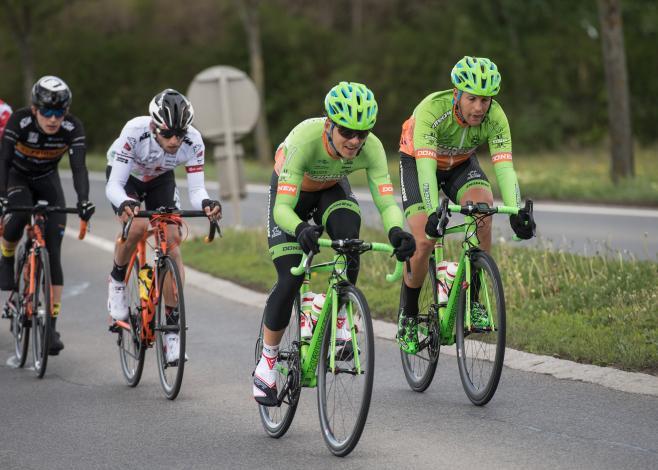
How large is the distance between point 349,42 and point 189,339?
134ft

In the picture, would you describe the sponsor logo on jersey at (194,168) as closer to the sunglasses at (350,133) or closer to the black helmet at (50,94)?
the black helmet at (50,94)

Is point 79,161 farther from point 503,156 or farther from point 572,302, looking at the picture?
point 572,302

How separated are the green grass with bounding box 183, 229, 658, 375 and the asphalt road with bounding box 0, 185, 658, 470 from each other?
567mm

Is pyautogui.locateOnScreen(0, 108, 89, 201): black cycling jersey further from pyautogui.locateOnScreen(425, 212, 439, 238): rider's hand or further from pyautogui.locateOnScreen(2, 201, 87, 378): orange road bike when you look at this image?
pyautogui.locateOnScreen(425, 212, 439, 238): rider's hand

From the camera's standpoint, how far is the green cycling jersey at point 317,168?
6.65 m

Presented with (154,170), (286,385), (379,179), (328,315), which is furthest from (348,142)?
(154,170)

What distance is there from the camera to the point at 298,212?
7.20 meters

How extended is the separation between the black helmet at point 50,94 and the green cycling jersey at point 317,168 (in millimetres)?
2674

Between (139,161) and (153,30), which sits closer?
(139,161)

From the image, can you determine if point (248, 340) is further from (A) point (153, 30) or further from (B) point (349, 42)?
(A) point (153, 30)

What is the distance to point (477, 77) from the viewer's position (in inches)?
296

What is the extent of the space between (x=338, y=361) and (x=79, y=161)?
358cm

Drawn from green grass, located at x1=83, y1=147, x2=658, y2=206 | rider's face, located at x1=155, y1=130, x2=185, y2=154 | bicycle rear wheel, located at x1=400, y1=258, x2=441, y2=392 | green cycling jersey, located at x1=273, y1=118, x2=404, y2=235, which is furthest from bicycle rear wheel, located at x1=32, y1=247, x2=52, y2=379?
green grass, located at x1=83, y1=147, x2=658, y2=206

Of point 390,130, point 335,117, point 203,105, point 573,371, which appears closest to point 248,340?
point 573,371
